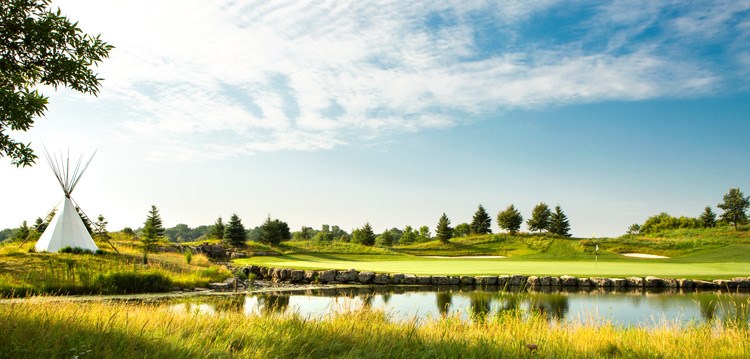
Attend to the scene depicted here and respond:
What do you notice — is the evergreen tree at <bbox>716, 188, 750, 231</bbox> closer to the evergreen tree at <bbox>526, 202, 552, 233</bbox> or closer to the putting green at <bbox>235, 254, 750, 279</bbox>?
the evergreen tree at <bbox>526, 202, 552, 233</bbox>

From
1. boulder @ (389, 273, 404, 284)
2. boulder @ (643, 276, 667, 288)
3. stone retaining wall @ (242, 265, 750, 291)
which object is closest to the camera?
stone retaining wall @ (242, 265, 750, 291)

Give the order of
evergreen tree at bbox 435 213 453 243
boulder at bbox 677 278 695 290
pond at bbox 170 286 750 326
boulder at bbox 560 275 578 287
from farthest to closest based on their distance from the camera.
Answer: evergreen tree at bbox 435 213 453 243, boulder at bbox 560 275 578 287, boulder at bbox 677 278 695 290, pond at bbox 170 286 750 326

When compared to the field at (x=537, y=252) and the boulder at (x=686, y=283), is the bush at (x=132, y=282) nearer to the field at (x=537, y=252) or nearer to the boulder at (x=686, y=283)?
the field at (x=537, y=252)

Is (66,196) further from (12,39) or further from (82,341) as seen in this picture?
(82,341)

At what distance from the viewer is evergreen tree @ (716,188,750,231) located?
2386 inches

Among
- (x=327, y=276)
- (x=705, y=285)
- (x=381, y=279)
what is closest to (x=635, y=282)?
(x=705, y=285)

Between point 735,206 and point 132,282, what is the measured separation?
73.9 m

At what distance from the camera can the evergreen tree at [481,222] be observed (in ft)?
215

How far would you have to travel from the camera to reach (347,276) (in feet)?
66.3

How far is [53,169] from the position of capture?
21109 millimetres

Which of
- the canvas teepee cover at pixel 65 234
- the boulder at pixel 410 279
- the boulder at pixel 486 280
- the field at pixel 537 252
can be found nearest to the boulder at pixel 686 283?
the boulder at pixel 486 280

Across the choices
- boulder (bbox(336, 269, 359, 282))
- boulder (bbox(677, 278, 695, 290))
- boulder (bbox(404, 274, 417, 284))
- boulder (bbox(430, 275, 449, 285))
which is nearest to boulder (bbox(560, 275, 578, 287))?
boulder (bbox(677, 278, 695, 290))

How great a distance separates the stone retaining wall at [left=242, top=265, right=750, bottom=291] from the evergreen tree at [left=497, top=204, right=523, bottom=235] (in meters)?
38.7

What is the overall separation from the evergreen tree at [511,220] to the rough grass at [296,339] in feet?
170
